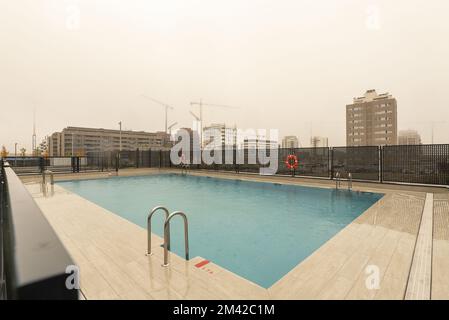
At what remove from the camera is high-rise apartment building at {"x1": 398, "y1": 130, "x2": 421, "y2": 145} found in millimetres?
70875

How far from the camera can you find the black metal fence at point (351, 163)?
9758 millimetres

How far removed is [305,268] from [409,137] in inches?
3705

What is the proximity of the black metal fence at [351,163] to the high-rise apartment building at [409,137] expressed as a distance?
7383cm

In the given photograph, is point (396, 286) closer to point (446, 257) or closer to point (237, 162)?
point (446, 257)

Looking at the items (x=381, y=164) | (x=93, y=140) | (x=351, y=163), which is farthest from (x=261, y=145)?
(x=93, y=140)

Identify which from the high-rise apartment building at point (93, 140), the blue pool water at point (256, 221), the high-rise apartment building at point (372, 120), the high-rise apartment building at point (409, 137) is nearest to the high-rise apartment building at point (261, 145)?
the blue pool water at point (256, 221)

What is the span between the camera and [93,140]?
81562 mm

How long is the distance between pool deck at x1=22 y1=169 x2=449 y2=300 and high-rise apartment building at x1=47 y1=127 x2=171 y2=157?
6729cm

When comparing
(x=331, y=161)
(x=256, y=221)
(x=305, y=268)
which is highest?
(x=331, y=161)

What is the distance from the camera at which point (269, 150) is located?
639 inches

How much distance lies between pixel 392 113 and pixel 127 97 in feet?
235

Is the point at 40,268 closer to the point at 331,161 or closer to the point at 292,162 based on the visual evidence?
the point at 331,161

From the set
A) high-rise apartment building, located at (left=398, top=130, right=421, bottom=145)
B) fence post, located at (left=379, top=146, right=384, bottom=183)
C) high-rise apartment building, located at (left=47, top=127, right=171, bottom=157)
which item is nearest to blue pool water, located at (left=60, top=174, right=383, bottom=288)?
fence post, located at (left=379, top=146, right=384, bottom=183)

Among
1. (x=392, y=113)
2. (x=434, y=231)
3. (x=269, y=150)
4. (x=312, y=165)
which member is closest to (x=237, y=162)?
(x=269, y=150)
